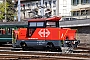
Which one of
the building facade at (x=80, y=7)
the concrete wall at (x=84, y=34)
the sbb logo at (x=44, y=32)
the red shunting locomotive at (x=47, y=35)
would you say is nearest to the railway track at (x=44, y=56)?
the red shunting locomotive at (x=47, y=35)

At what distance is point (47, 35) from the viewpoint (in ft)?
72.7

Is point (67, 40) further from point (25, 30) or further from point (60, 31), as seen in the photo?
point (25, 30)

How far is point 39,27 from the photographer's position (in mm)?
22094

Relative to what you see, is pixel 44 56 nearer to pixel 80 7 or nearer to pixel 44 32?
pixel 44 32

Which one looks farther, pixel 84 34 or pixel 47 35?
pixel 84 34

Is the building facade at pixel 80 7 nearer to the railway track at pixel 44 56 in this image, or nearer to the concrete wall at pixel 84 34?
the concrete wall at pixel 84 34

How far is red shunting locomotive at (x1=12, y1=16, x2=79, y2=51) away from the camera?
2172 cm

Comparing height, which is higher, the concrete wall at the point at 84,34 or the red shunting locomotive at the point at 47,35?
the red shunting locomotive at the point at 47,35

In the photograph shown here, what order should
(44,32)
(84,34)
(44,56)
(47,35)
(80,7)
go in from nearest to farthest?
(44,56)
(44,32)
(47,35)
(84,34)
(80,7)

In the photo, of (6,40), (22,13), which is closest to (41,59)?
(6,40)

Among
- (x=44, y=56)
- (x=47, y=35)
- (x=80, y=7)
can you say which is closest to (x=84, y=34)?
(x=47, y=35)

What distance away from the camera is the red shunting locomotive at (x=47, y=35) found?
21.7 m

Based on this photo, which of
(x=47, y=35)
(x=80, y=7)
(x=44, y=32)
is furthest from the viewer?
(x=80, y=7)

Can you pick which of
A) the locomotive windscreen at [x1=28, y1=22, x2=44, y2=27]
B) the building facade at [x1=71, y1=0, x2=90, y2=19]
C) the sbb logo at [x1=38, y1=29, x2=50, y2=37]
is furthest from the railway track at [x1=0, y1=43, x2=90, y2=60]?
the building facade at [x1=71, y1=0, x2=90, y2=19]
